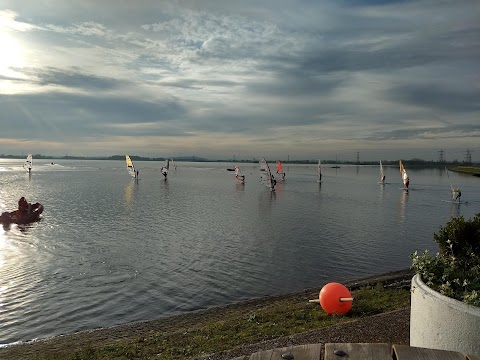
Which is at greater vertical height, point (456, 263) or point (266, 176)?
point (456, 263)

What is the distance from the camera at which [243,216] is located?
34812mm

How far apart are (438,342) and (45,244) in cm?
2220

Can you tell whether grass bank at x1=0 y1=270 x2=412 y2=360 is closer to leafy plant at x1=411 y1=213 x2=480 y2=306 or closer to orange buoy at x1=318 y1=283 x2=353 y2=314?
orange buoy at x1=318 y1=283 x2=353 y2=314

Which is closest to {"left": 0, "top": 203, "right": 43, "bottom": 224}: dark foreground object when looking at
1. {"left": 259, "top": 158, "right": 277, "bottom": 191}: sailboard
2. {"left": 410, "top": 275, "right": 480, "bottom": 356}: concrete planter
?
{"left": 410, "top": 275, "right": 480, "bottom": 356}: concrete planter

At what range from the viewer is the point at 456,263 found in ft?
20.6

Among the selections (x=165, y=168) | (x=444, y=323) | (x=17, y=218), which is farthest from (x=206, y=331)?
(x=165, y=168)

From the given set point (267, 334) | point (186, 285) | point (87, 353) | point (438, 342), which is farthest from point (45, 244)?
point (438, 342)

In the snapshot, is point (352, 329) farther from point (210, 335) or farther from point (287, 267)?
point (287, 267)

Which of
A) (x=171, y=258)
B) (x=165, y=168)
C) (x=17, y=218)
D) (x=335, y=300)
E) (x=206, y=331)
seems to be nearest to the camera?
(x=206, y=331)

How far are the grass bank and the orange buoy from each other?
0.70ft

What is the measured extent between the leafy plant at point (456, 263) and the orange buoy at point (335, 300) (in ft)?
13.1

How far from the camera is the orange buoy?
10.2 meters

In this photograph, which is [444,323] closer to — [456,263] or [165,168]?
[456,263]

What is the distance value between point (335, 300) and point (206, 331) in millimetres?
3441
